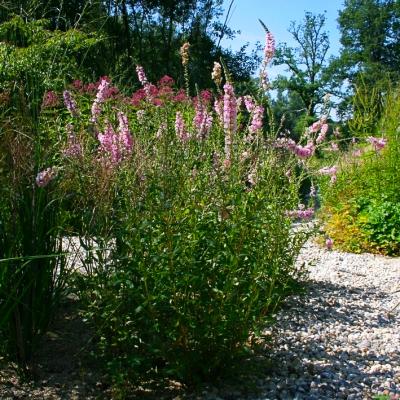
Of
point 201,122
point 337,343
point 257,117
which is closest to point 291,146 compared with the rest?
point 257,117

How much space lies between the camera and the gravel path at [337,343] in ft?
9.06

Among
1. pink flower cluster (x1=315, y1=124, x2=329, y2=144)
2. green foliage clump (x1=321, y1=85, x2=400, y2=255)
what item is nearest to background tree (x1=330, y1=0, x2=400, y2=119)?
green foliage clump (x1=321, y1=85, x2=400, y2=255)

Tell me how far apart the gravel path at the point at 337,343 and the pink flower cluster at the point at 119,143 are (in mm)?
1186

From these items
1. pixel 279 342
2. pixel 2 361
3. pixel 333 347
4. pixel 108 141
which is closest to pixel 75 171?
pixel 108 141

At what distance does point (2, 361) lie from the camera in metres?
2.70

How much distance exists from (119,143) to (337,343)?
172 centimetres

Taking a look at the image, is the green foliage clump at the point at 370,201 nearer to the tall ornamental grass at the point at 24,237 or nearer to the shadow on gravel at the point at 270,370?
the shadow on gravel at the point at 270,370

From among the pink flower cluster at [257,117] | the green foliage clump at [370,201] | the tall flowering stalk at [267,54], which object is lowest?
the green foliage clump at [370,201]

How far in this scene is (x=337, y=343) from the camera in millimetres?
3336

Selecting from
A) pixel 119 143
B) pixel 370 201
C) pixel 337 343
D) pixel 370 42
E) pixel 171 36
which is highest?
pixel 370 42

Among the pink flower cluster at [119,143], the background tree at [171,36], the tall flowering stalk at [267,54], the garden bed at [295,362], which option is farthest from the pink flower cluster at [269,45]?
the background tree at [171,36]

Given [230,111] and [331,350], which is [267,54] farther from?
[331,350]

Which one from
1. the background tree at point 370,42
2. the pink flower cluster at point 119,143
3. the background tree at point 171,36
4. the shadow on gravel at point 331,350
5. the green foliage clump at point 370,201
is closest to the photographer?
the shadow on gravel at point 331,350

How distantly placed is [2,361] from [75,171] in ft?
3.18
